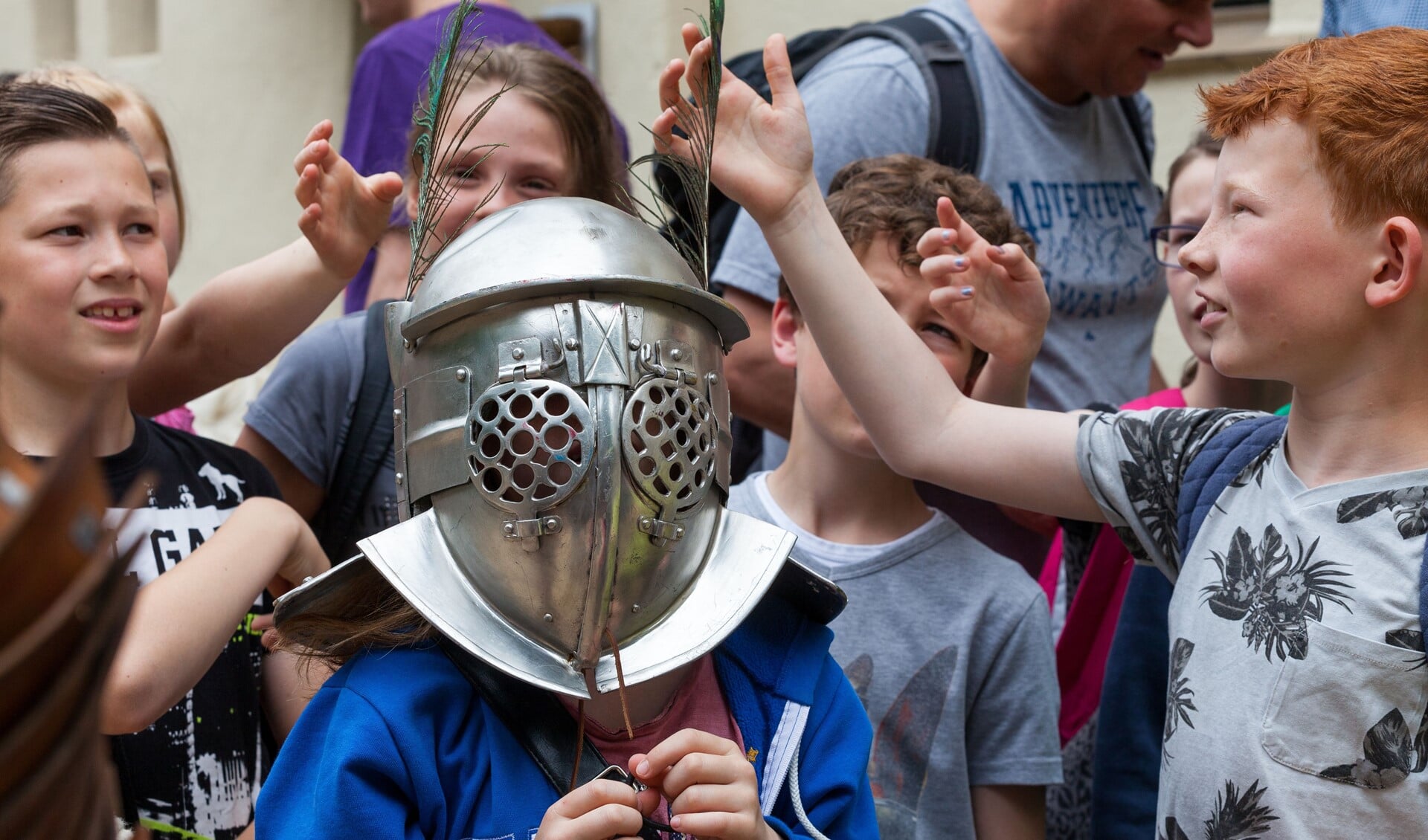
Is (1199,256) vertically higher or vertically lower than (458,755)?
higher

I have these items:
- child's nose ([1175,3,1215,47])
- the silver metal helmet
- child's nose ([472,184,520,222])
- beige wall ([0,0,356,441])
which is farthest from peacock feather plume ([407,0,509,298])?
beige wall ([0,0,356,441])

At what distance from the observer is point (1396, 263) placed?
6.51 feet

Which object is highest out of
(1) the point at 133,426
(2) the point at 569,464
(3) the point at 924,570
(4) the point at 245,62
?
(4) the point at 245,62

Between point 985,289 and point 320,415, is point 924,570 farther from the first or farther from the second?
point 320,415

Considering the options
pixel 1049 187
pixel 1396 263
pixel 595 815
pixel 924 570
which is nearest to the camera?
pixel 595 815

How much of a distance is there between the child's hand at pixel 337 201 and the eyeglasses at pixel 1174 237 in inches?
65.4

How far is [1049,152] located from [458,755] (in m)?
2.18

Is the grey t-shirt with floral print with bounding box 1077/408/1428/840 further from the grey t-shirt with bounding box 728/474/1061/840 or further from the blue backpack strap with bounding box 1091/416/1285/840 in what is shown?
the blue backpack strap with bounding box 1091/416/1285/840

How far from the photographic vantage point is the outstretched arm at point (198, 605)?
6.51 ft

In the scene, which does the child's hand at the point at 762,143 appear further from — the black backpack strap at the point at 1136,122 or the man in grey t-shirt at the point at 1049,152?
the black backpack strap at the point at 1136,122

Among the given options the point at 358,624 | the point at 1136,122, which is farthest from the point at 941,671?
the point at 1136,122

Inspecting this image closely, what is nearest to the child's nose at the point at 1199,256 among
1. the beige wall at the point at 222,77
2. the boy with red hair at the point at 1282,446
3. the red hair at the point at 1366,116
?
the boy with red hair at the point at 1282,446

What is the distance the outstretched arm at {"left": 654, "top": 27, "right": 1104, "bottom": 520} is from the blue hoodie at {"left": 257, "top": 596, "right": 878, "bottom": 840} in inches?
17.6

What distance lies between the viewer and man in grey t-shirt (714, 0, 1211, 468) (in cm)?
318
